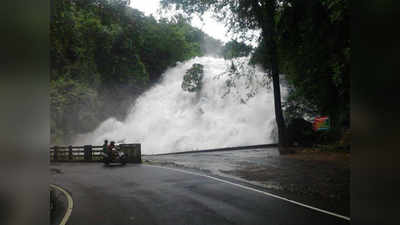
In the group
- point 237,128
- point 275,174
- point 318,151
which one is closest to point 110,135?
point 237,128

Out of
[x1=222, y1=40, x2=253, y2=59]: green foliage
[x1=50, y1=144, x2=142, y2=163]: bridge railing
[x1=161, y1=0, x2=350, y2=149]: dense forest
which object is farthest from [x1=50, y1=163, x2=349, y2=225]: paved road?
[x1=222, y1=40, x2=253, y2=59]: green foliage

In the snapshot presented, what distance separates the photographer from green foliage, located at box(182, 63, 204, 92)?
116 ft

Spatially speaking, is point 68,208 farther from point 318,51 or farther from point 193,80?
point 193,80

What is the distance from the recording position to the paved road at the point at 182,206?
17.8 ft

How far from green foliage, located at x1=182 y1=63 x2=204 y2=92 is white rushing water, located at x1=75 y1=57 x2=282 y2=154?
2.05ft

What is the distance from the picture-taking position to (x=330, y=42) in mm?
13023

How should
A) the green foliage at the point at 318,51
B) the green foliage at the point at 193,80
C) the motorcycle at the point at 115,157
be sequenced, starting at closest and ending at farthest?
the green foliage at the point at 318,51 → the motorcycle at the point at 115,157 → the green foliage at the point at 193,80

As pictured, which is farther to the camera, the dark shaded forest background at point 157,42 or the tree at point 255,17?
the tree at point 255,17

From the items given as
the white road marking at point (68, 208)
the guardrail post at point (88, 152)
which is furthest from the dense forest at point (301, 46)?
the guardrail post at point (88, 152)

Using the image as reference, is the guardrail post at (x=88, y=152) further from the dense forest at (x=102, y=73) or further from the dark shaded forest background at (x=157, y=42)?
the dark shaded forest background at (x=157, y=42)

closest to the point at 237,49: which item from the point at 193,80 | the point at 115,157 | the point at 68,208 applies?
the point at 115,157

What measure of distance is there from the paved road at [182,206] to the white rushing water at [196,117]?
14571 mm

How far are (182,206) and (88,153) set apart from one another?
15.8 meters

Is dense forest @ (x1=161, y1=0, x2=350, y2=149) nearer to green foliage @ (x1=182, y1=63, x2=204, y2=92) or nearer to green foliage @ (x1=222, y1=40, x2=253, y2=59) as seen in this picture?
green foliage @ (x1=222, y1=40, x2=253, y2=59)
